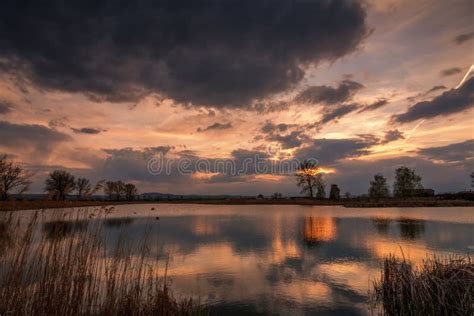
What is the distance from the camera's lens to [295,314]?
30.8 feet

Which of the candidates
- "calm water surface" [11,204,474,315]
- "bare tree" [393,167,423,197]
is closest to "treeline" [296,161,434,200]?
"bare tree" [393,167,423,197]

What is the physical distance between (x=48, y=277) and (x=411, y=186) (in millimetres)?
100324

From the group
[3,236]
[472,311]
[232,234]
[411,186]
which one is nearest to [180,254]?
[232,234]

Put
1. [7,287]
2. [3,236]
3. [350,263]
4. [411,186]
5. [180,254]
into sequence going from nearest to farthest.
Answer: [7,287] < [3,236] < [350,263] < [180,254] < [411,186]

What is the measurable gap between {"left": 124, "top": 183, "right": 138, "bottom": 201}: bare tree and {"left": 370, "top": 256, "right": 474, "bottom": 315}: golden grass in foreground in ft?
450

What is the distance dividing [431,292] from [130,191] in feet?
461

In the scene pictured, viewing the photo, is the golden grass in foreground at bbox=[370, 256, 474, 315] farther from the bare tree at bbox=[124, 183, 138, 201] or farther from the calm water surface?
the bare tree at bbox=[124, 183, 138, 201]

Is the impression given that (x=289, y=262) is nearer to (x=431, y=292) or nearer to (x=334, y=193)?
(x=431, y=292)

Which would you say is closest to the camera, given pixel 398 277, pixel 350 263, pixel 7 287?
pixel 7 287

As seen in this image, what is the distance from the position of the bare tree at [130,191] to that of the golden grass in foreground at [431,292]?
450 ft

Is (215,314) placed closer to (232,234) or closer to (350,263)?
(350,263)

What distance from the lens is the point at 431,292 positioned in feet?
26.0

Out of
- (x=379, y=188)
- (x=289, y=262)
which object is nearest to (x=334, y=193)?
(x=379, y=188)

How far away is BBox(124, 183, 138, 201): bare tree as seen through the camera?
135 m
